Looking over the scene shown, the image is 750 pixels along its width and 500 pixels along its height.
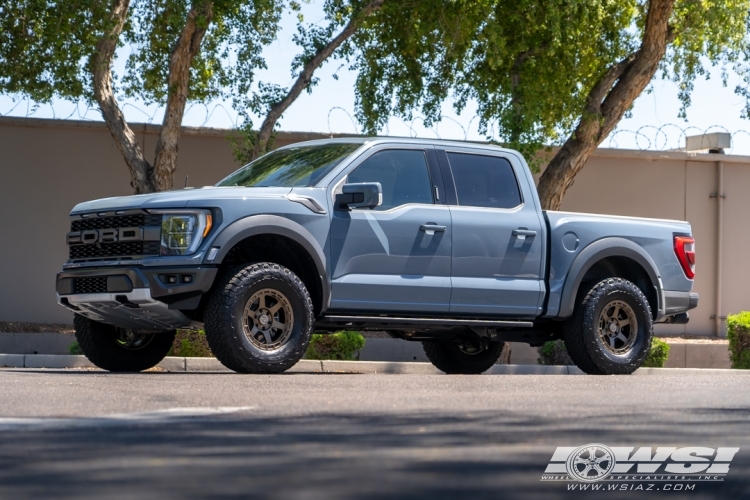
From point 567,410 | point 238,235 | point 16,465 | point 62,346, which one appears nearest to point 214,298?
point 238,235

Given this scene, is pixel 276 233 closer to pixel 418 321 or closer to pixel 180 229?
pixel 180 229

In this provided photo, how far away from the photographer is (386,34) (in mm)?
17266

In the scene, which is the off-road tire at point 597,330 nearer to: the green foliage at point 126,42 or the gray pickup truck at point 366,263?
the gray pickup truck at point 366,263

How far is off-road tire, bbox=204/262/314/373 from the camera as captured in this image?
27.9 feet

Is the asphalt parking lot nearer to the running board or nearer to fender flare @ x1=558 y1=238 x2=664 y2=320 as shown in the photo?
the running board

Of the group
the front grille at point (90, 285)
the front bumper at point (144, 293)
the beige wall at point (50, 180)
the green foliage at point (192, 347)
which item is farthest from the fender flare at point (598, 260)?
the beige wall at point (50, 180)

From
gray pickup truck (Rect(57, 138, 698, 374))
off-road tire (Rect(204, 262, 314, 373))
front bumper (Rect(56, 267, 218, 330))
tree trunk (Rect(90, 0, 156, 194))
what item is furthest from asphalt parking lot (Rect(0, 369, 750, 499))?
tree trunk (Rect(90, 0, 156, 194))

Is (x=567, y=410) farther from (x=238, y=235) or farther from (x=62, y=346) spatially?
(x=62, y=346)

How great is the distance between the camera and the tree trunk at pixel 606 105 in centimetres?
1652

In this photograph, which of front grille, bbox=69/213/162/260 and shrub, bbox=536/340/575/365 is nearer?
front grille, bbox=69/213/162/260

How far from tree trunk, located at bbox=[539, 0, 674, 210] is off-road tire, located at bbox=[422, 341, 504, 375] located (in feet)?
16.4

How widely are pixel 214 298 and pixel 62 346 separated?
7983 mm

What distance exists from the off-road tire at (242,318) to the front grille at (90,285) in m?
0.83

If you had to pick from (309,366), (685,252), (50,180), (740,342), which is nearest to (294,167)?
(309,366)
